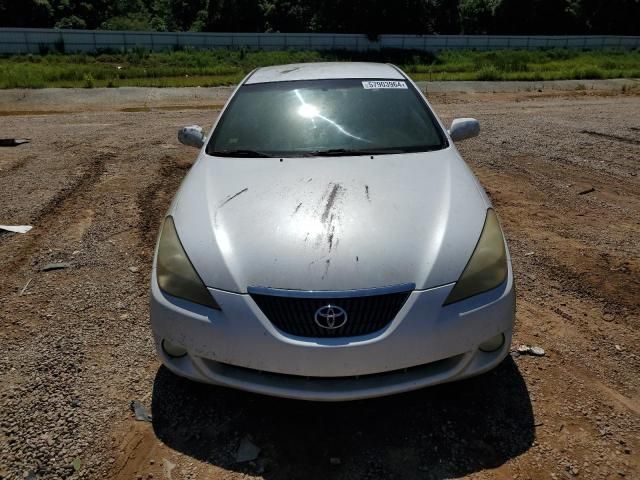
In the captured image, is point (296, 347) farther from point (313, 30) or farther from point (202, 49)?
point (313, 30)

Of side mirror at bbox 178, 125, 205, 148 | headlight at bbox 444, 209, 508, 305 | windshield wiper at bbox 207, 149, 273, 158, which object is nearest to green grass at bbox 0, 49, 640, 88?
side mirror at bbox 178, 125, 205, 148

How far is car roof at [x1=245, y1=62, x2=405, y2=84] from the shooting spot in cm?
388

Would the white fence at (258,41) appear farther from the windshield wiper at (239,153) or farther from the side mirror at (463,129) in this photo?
the side mirror at (463,129)

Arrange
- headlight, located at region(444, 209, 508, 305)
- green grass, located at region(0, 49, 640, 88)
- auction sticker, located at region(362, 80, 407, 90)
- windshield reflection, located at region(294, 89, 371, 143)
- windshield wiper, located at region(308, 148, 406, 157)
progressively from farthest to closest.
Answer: green grass, located at region(0, 49, 640, 88)
auction sticker, located at region(362, 80, 407, 90)
windshield reflection, located at region(294, 89, 371, 143)
windshield wiper, located at region(308, 148, 406, 157)
headlight, located at region(444, 209, 508, 305)

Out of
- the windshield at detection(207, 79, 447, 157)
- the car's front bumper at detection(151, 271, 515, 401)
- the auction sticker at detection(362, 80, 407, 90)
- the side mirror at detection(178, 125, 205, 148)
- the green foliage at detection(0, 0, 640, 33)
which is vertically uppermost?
the green foliage at detection(0, 0, 640, 33)

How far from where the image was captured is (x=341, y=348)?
206cm

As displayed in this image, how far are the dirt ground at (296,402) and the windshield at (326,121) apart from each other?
125 cm

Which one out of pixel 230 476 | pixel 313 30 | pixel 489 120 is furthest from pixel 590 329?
pixel 313 30

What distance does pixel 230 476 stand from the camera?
7.04 ft

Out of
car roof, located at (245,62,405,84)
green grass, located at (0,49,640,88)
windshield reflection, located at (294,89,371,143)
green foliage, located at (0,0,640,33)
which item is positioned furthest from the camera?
green foliage, located at (0,0,640,33)

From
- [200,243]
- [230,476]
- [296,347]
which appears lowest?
[230,476]

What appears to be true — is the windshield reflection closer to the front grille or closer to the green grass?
the front grille

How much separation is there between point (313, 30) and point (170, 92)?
28711 mm

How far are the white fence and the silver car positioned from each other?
3128 cm
